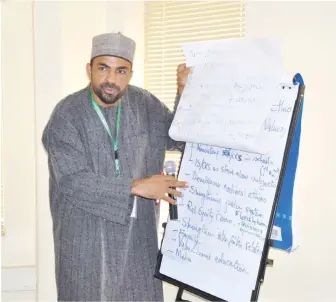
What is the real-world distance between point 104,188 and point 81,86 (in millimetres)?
1270

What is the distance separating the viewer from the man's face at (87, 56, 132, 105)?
1.85 m

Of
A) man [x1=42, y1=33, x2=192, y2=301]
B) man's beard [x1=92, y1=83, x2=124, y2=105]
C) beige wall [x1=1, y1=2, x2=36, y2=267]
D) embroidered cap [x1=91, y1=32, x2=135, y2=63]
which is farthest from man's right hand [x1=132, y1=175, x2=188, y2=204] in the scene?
beige wall [x1=1, y1=2, x2=36, y2=267]

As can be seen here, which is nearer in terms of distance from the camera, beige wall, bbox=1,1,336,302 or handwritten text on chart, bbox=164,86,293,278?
handwritten text on chart, bbox=164,86,293,278

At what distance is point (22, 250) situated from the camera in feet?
10.5

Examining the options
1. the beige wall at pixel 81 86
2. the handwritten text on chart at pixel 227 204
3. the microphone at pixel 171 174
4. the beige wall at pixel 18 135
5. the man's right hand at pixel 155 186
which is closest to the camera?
the handwritten text on chart at pixel 227 204

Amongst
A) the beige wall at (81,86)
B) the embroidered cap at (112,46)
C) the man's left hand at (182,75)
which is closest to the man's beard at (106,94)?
the embroidered cap at (112,46)

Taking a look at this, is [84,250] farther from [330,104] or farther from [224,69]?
[330,104]

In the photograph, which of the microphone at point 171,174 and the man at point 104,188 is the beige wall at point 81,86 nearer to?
the microphone at point 171,174

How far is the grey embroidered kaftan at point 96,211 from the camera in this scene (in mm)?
1724

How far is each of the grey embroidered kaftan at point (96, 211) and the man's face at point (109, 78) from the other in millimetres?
76

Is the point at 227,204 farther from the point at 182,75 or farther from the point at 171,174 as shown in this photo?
the point at 182,75

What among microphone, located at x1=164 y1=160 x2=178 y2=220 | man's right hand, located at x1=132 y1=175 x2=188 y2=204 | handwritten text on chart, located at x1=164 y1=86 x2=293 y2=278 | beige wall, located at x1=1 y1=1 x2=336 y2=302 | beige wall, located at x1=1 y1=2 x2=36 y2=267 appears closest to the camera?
handwritten text on chart, located at x1=164 y1=86 x2=293 y2=278

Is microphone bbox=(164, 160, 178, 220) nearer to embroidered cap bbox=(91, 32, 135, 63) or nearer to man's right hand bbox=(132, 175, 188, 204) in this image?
man's right hand bbox=(132, 175, 188, 204)

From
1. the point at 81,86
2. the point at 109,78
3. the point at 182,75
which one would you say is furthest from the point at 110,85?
the point at 81,86
